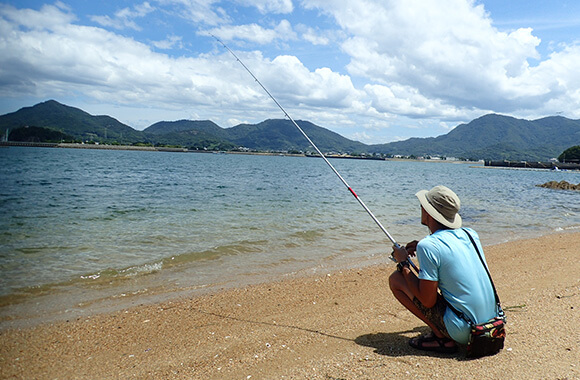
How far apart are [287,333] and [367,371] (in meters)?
1.59

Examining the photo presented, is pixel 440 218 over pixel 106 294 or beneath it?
over

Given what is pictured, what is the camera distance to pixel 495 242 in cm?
1255

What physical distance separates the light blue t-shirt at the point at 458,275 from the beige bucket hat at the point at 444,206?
0.41 ft

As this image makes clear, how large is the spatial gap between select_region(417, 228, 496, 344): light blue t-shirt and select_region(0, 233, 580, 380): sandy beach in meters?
0.46

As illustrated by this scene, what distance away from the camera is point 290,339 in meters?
4.67

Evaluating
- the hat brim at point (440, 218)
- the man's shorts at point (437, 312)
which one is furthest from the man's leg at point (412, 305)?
the hat brim at point (440, 218)

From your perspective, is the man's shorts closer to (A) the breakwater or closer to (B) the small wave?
(B) the small wave

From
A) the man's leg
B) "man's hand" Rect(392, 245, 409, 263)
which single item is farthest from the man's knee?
"man's hand" Rect(392, 245, 409, 263)

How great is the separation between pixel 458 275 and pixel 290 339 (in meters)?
2.24

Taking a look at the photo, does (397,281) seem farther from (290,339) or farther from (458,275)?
(290,339)

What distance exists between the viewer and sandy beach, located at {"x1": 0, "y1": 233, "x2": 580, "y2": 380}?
3.64 m

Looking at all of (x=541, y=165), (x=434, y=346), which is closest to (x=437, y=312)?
(x=434, y=346)

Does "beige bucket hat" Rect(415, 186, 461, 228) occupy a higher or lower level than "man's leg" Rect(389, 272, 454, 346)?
higher

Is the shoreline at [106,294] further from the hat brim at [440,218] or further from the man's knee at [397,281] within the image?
the hat brim at [440,218]
